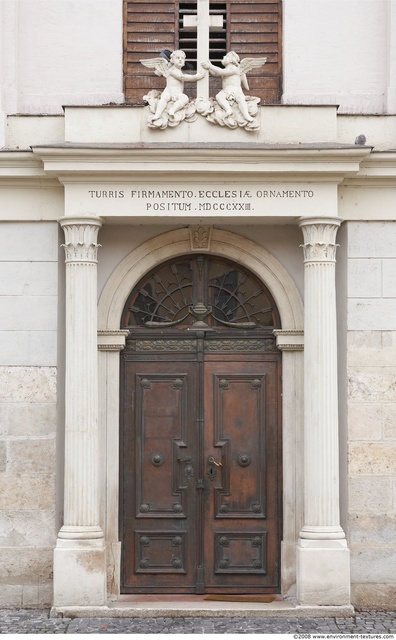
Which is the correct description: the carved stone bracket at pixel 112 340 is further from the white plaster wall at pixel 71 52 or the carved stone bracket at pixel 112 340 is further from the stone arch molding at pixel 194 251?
the white plaster wall at pixel 71 52

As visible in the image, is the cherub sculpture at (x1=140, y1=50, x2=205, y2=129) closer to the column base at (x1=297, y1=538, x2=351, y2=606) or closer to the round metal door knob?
the round metal door knob

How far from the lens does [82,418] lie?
11391mm

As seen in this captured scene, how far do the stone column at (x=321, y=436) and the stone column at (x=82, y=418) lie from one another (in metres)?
2.09

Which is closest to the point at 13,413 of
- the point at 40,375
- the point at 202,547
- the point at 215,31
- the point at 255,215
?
the point at 40,375

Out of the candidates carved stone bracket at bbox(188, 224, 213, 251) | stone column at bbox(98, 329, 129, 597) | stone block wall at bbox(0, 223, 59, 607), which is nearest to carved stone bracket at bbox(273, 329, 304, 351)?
carved stone bracket at bbox(188, 224, 213, 251)

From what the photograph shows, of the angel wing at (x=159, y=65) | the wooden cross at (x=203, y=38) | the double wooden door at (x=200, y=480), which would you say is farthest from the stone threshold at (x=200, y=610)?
the angel wing at (x=159, y=65)

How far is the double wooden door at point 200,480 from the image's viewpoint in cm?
1210

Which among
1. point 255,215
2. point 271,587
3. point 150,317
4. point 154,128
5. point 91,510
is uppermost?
point 154,128

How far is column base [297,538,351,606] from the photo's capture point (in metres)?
11.2

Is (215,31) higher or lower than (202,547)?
higher

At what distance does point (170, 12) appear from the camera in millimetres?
12320

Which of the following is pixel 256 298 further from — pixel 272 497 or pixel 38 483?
pixel 38 483

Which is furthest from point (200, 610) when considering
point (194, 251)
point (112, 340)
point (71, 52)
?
point (71, 52)

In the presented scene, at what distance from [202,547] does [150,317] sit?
8.28ft
